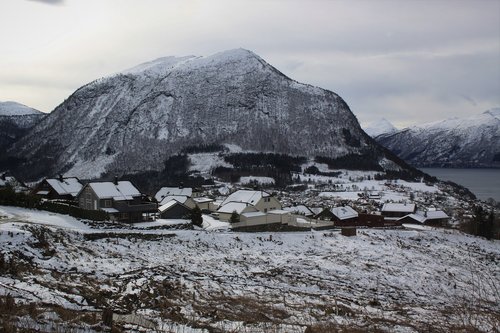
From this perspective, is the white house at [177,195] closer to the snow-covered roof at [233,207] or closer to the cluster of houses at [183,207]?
the cluster of houses at [183,207]

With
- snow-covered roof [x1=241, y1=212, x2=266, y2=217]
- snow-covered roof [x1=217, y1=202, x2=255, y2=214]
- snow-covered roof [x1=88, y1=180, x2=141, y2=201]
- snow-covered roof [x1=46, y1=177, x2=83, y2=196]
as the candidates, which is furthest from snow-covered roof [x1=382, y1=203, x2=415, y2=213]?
snow-covered roof [x1=46, y1=177, x2=83, y2=196]

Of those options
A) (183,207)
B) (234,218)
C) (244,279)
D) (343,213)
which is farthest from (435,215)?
(244,279)

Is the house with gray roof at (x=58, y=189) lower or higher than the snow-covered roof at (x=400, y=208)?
higher

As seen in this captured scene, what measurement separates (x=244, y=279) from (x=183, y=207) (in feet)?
125

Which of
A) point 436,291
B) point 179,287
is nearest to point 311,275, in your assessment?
point 436,291

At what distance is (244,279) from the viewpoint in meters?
26.3

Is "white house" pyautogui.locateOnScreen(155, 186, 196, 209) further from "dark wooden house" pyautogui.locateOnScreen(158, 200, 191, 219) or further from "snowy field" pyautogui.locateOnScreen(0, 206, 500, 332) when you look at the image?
"snowy field" pyautogui.locateOnScreen(0, 206, 500, 332)

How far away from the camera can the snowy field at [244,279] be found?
51.7 feet

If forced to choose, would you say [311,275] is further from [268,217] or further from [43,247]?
[268,217]

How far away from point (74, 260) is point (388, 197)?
15392 cm

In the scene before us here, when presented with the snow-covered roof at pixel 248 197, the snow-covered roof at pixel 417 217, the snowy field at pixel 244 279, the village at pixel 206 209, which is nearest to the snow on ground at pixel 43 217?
the snowy field at pixel 244 279

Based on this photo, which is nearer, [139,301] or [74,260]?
[139,301]

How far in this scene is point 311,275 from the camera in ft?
97.4

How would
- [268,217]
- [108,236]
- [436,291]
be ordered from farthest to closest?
[268,217] < [108,236] < [436,291]
